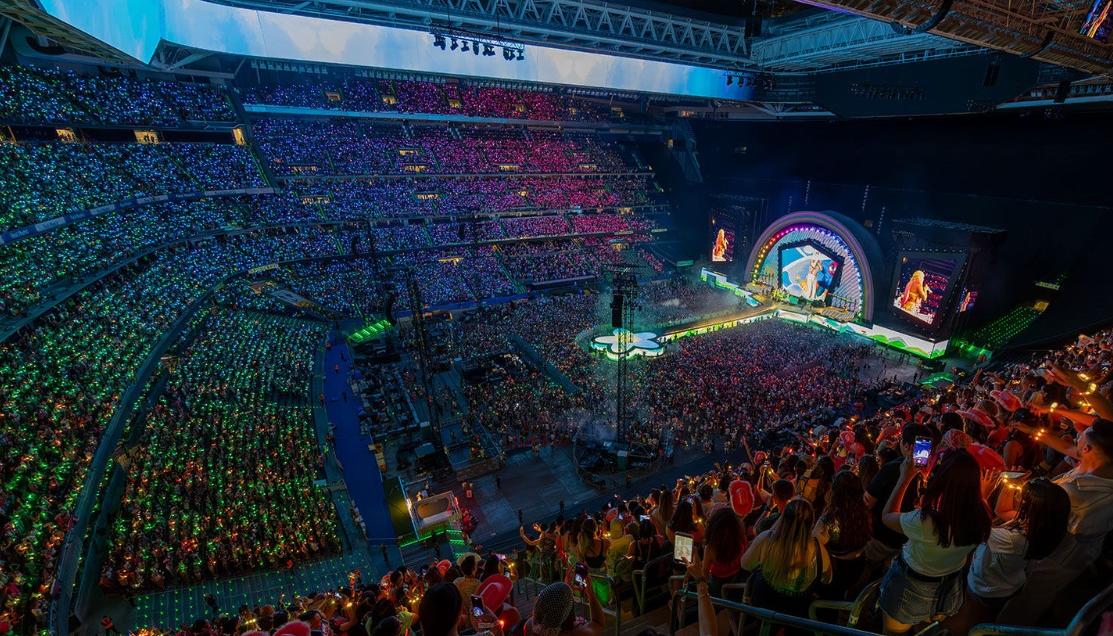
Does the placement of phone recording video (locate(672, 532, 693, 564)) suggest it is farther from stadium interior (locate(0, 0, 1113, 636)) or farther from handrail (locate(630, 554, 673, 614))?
handrail (locate(630, 554, 673, 614))

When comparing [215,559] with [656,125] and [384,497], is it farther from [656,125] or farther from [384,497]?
[656,125]

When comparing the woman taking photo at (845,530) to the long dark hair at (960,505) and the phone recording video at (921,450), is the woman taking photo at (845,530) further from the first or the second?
the phone recording video at (921,450)

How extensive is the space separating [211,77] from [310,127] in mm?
6371

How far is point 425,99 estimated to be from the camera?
41281mm

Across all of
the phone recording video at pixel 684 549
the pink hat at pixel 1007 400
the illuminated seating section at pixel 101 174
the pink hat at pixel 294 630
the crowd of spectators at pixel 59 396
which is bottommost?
the crowd of spectators at pixel 59 396

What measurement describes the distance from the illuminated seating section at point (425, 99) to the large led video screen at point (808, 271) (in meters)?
25.0

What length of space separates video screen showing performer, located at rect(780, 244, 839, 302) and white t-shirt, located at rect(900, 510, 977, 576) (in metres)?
28.2

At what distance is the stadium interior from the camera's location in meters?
3.61

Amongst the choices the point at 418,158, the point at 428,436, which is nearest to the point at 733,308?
the point at 428,436

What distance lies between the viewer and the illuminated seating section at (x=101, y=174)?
19.0m

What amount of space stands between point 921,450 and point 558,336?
69.3ft

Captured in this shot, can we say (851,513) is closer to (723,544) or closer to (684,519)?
(723,544)

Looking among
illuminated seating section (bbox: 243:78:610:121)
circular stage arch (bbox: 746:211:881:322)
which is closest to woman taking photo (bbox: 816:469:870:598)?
circular stage arch (bbox: 746:211:881:322)

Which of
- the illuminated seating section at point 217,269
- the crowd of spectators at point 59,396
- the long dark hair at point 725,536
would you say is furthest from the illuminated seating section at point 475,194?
the long dark hair at point 725,536
